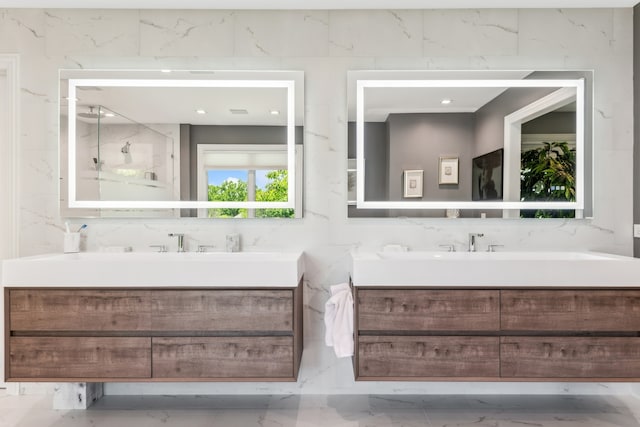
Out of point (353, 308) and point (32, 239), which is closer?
point (353, 308)

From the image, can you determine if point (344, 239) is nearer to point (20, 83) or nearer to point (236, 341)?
point (236, 341)

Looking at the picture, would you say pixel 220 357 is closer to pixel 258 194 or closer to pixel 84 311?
pixel 84 311

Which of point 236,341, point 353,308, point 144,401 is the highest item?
point 353,308

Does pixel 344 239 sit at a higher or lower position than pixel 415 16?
lower

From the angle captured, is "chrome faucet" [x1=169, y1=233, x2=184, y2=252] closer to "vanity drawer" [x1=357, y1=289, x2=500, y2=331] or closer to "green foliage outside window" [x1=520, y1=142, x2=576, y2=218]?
"vanity drawer" [x1=357, y1=289, x2=500, y2=331]

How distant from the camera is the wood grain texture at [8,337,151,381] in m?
2.00

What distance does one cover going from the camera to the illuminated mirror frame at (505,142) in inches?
99.6

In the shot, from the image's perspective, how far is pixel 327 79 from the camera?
255 centimetres

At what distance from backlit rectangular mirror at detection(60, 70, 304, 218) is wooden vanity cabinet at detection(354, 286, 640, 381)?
912 millimetres

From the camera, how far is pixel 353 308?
6.89ft

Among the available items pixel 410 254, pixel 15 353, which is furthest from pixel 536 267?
pixel 15 353

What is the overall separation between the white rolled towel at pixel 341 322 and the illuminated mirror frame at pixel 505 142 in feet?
1.99

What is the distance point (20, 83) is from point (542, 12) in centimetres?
323

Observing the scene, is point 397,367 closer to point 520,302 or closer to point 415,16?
point 520,302
